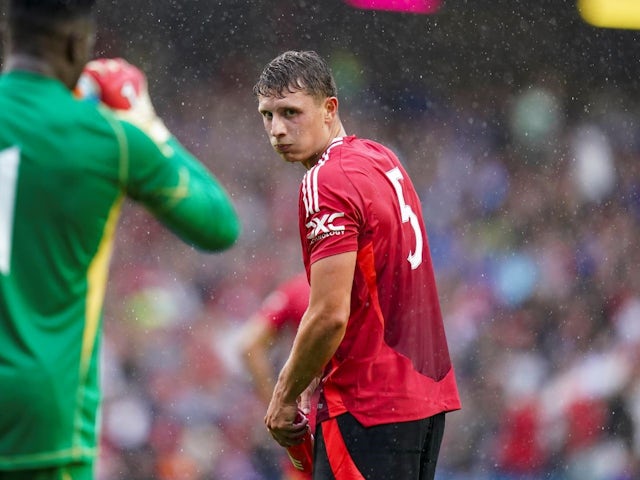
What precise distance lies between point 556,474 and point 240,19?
381 cm

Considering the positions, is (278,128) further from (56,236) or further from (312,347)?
(56,236)

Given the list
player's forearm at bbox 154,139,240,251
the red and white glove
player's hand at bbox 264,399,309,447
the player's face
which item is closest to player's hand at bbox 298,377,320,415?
player's hand at bbox 264,399,309,447

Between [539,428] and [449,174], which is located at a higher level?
[449,174]

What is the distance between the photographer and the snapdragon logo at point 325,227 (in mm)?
2971

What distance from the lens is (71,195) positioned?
6.59 ft

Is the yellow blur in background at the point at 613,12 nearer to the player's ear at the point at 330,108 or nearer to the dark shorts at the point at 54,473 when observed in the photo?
the player's ear at the point at 330,108

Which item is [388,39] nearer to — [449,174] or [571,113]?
[449,174]

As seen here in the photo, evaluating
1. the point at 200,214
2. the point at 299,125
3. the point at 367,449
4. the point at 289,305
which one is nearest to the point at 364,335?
the point at 367,449

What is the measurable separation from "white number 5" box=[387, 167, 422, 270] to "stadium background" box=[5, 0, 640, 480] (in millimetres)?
3964

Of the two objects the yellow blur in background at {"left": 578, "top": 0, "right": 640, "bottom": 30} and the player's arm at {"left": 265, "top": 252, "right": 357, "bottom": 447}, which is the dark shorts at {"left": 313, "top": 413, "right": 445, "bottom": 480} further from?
the yellow blur in background at {"left": 578, "top": 0, "right": 640, "bottom": 30}

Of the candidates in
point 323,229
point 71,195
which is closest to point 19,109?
point 71,195

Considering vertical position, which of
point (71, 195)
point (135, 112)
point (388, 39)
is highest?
point (388, 39)

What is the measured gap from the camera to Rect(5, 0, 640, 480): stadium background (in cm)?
698

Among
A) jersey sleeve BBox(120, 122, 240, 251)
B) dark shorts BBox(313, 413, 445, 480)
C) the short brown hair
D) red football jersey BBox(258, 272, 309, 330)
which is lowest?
dark shorts BBox(313, 413, 445, 480)
